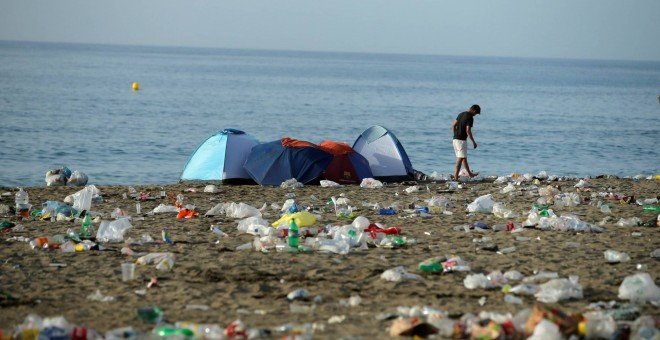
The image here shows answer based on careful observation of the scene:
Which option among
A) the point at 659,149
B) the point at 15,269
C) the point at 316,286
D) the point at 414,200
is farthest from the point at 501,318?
the point at 659,149

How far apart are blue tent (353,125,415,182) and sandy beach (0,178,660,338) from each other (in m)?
4.57

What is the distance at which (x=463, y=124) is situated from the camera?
16812mm

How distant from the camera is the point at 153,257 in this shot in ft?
28.1

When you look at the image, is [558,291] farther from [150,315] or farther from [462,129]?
[462,129]

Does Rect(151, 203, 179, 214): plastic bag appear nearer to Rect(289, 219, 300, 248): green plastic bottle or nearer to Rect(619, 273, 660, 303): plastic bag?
Rect(289, 219, 300, 248): green plastic bottle

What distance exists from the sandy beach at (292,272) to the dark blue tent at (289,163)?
3.34 meters

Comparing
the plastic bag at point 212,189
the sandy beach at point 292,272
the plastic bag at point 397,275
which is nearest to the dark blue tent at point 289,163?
the plastic bag at point 212,189

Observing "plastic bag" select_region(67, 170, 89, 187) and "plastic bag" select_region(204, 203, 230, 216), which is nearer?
"plastic bag" select_region(204, 203, 230, 216)

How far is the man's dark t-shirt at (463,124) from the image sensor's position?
54.9ft

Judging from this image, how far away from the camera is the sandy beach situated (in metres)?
6.89

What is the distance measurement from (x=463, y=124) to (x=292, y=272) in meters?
9.29

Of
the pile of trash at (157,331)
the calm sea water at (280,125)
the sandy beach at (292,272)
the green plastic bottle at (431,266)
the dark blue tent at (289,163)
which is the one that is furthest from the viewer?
the calm sea water at (280,125)

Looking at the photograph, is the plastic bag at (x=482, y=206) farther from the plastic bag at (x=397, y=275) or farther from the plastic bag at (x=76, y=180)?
the plastic bag at (x=76, y=180)

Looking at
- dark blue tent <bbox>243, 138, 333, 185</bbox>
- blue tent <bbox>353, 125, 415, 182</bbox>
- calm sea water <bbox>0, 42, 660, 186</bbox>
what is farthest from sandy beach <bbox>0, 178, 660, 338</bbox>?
calm sea water <bbox>0, 42, 660, 186</bbox>
